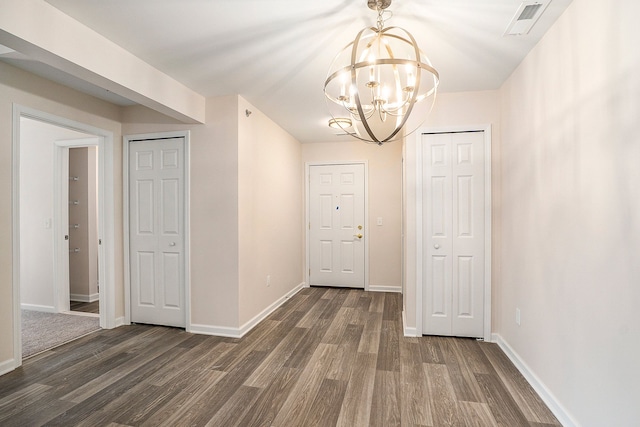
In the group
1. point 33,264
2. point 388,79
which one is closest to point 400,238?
point 388,79

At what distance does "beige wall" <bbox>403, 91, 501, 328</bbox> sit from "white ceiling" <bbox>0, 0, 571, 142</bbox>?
15cm

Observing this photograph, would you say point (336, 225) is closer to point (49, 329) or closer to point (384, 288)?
point (384, 288)

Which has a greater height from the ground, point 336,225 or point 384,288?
point 336,225

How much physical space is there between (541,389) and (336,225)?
11.9ft

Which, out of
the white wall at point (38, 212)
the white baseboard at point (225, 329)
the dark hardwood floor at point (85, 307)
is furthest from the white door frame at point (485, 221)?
the white wall at point (38, 212)

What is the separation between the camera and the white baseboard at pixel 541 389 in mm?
1931

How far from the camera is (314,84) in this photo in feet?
10.1

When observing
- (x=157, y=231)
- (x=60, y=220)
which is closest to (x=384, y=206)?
(x=157, y=231)

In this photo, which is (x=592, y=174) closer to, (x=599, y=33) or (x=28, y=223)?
(x=599, y=33)

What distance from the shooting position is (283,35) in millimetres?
2230

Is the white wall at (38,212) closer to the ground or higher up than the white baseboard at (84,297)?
higher up

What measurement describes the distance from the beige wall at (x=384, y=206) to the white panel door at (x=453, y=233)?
1.92 m

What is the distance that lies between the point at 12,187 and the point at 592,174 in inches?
160

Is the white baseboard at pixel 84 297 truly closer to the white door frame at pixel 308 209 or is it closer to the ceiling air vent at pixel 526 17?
the white door frame at pixel 308 209
